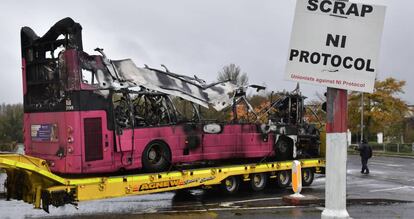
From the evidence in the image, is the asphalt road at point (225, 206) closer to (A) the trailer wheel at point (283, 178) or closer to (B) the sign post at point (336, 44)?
(A) the trailer wheel at point (283, 178)

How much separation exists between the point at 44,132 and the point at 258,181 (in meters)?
6.46

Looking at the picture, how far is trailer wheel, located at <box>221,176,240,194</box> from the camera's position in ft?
42.9

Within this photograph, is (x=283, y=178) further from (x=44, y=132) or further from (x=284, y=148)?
(x=44, y=132)

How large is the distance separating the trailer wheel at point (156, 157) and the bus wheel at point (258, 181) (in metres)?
3.33

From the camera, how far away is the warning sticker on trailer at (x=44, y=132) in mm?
9727

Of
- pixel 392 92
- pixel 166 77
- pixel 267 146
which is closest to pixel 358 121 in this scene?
pixel 392 92

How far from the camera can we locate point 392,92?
162ft

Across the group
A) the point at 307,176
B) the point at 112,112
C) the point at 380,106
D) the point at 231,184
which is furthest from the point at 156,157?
the point at 380,106

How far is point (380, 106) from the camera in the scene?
4919cm

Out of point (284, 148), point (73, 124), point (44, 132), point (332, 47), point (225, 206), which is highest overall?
point (332, 47)

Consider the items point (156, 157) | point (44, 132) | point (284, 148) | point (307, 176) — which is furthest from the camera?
point (307, 176)

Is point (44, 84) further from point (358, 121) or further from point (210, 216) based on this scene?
point (358, 121)

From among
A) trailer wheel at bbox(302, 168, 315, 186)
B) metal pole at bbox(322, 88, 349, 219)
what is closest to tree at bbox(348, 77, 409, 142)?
trailer wheel at bbox(302, 168, 315, 186)

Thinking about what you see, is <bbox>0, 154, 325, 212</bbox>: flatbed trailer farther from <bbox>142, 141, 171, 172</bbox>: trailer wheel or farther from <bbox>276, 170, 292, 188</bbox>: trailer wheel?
<bbox>276, 170, 292, 188</bbox>: trailer wheel
